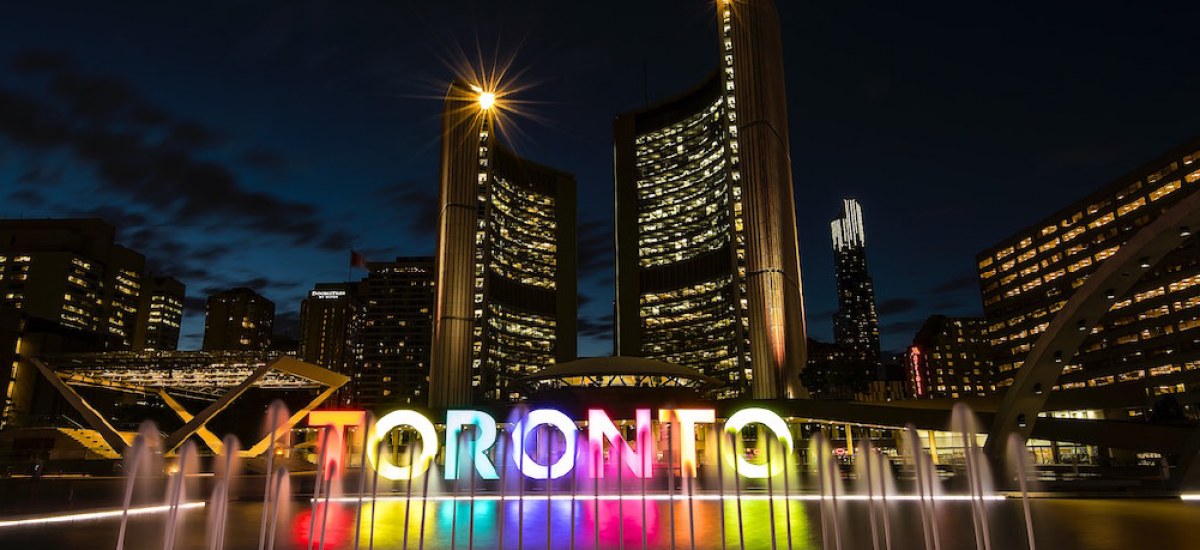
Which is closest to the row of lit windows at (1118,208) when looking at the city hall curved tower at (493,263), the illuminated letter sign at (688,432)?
the city hall curved tower at (493,263)

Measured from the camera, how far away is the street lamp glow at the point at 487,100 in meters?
128

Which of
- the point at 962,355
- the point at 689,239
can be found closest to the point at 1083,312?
the point at 689,239

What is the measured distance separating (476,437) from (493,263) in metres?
118

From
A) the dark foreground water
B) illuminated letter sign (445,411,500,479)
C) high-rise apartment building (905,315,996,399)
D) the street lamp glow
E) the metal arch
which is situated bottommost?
the dark foreground water

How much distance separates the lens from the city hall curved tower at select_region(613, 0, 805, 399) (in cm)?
9581

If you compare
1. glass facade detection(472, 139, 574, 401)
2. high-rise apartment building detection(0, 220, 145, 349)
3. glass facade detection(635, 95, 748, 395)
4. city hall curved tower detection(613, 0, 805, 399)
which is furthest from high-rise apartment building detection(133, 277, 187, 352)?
glass facade detection(635, 95, 748, 395)

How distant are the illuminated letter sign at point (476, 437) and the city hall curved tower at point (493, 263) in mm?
71254

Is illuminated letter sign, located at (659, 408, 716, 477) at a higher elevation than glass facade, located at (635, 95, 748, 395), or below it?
below

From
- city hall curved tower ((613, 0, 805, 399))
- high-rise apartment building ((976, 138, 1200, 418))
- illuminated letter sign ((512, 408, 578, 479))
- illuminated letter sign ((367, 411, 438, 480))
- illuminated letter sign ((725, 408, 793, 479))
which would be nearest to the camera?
illuminated letter sign ((512, 408, 578, 479))

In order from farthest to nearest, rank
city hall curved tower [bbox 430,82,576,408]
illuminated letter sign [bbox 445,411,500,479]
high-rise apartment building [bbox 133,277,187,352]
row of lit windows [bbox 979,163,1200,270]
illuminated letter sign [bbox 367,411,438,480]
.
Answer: high-rise apartment building [bbox 133,277,187,352] < city hall curved tower [bbox 430,82,576,408] < row of lit windows [bbox 979,163,1200,270] < illuminated letter sign [bbox 445,411,500,479] < illuminated letter sign [bbox 367,411,438,480]

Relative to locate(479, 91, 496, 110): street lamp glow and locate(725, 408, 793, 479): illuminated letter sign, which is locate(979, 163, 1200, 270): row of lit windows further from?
locate(479, 91, 496, 110): street lamp glow

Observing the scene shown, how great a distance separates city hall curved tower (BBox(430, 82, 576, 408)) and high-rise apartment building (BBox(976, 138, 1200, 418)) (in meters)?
90.6

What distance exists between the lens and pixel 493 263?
145 metres

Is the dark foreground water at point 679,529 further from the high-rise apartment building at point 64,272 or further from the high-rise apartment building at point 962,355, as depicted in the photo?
the high-rise apartment building at point 962,355
